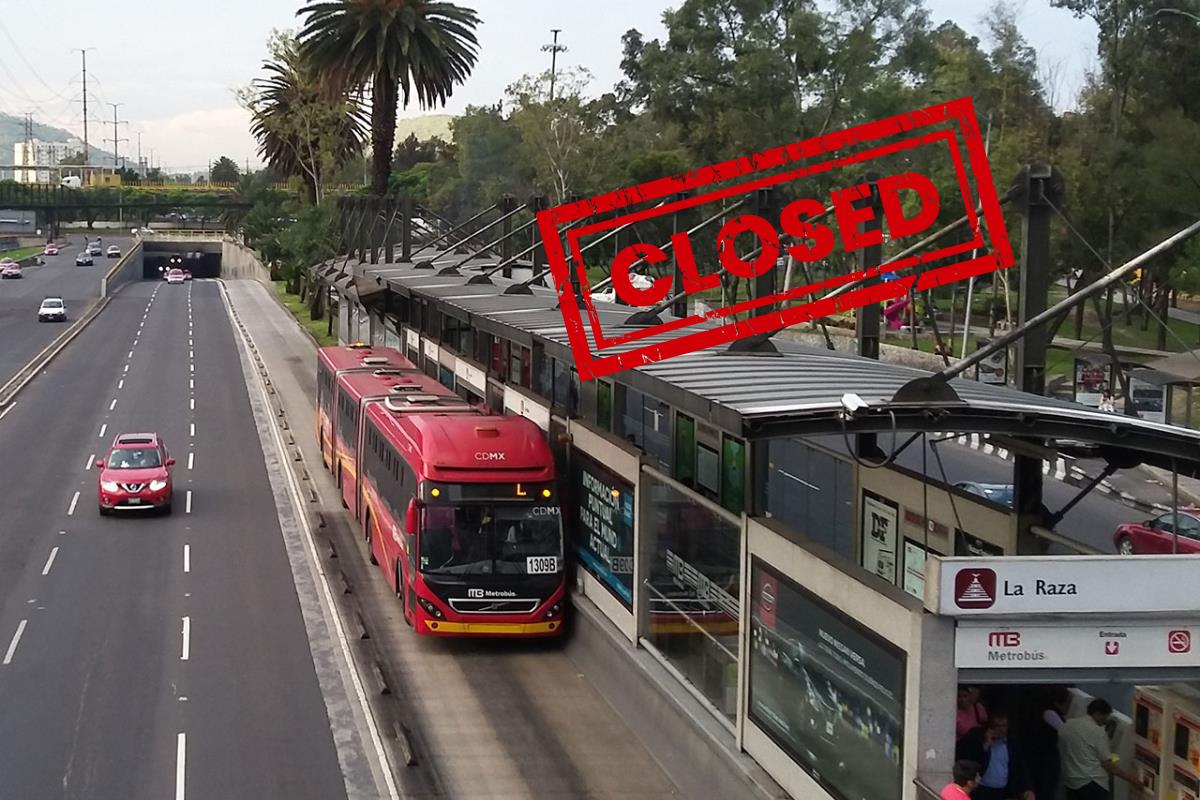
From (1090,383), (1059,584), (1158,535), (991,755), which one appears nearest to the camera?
(1059,584)

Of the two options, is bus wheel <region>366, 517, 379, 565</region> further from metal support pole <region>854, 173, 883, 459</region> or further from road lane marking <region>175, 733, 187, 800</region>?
metal support pole <region>854, 173, 883, 459</region>

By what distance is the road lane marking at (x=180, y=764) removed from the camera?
571 inches

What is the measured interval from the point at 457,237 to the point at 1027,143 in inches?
1175

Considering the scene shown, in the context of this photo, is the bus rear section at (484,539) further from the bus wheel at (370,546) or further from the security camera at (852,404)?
the security camera at (852,404)

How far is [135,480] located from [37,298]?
69990mm

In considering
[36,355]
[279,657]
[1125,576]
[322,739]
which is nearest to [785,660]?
[1125,576]

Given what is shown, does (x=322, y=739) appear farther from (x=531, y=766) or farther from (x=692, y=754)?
(x=692, y=754)

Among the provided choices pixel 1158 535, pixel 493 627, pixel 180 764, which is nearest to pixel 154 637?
pixel 493 627

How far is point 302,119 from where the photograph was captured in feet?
291

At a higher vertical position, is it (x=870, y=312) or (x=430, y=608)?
(x=870, y=312)

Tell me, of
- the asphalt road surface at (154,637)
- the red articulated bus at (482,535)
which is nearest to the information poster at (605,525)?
the red articulated bus at (482,535)

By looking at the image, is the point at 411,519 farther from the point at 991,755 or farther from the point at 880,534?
the point at 991,755

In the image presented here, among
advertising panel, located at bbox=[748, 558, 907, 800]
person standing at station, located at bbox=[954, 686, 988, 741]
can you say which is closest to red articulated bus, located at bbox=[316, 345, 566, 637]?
advertising panel, located at bbox=[748, 558, 907, 800]

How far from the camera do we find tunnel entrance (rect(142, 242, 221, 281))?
15612 centimetres
